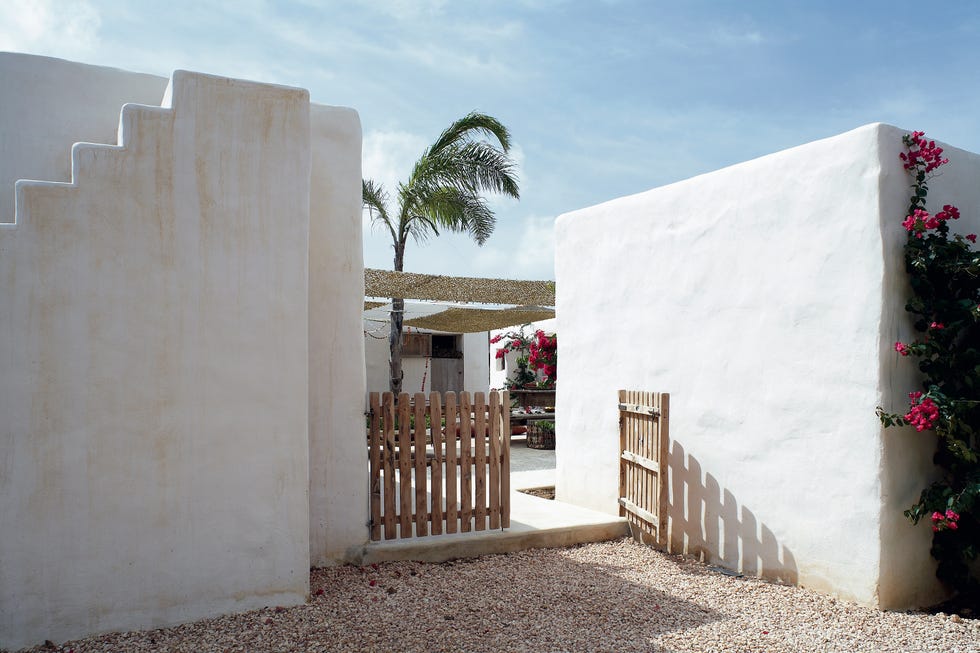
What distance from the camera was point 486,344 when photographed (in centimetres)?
2136

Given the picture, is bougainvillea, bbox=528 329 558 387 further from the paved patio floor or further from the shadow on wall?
the shadow on wall

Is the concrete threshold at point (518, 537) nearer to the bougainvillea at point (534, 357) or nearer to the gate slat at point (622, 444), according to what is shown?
the gate slat at point (622, 444)

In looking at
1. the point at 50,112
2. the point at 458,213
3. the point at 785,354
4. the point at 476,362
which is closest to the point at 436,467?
the point at 785,354

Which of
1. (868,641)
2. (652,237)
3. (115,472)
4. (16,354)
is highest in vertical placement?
(652,237)

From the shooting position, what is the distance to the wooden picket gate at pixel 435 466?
208 inches

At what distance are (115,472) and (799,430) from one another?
4221 millimetres

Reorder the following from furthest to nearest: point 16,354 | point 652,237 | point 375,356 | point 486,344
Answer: point 486,344
point 375,356
point 652,237
point 16,354

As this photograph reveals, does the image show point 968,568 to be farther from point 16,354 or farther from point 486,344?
point 486,344

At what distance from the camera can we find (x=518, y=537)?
5.63 m

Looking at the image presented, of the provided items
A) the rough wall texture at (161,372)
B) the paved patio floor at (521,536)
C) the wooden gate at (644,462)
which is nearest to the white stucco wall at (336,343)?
the paved patio floor at (521,536)

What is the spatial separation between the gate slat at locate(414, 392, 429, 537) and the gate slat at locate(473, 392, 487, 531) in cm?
47

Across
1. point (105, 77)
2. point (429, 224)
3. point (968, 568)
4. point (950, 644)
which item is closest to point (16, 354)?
point (105, 77)

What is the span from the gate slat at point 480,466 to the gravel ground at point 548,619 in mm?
564

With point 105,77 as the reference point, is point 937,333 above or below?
below
